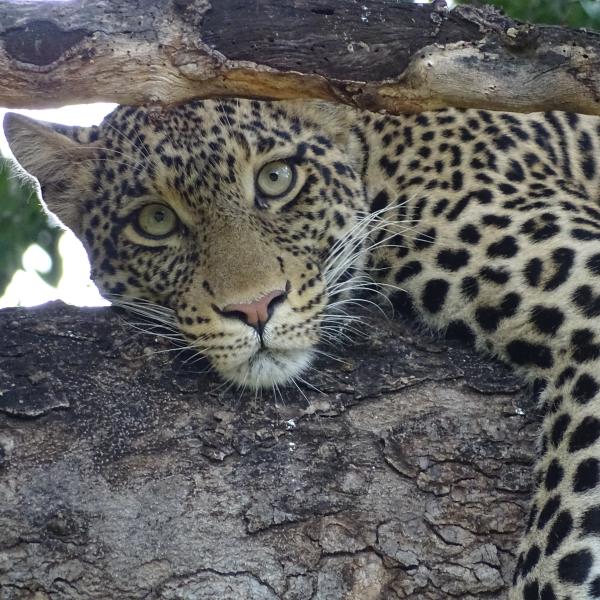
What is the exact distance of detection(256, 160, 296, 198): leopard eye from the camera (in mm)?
6297

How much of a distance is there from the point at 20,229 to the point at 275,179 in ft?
6.81

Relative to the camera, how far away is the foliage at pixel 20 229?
743 centimetres

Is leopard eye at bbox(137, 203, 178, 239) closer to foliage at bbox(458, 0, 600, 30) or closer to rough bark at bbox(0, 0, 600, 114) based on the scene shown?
rough bark at bbox(0, 0, 600, 114)

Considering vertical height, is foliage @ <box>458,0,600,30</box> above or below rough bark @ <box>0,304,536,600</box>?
above

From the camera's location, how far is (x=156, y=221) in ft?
20.8

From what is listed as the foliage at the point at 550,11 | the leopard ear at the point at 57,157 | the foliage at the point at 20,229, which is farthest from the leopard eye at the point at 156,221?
the foliage at the point at 550,11

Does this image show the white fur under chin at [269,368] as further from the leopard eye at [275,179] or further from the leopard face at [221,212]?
the leopard eye at [275,179]

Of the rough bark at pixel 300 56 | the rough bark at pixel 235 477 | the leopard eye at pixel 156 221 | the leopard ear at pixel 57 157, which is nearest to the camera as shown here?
the rough bark at pixel 300 56

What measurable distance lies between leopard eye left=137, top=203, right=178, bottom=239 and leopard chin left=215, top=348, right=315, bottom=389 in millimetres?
959

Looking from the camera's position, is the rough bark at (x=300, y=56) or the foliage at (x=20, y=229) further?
the foliage at (x=20, y=229)

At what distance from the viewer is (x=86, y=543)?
4.93m

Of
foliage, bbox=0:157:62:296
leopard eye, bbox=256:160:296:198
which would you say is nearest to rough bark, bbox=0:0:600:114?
leopard eye, bbox=256:160:296:198

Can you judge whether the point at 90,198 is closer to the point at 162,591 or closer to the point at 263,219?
the point at 263,219

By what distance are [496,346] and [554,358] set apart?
301 mm
